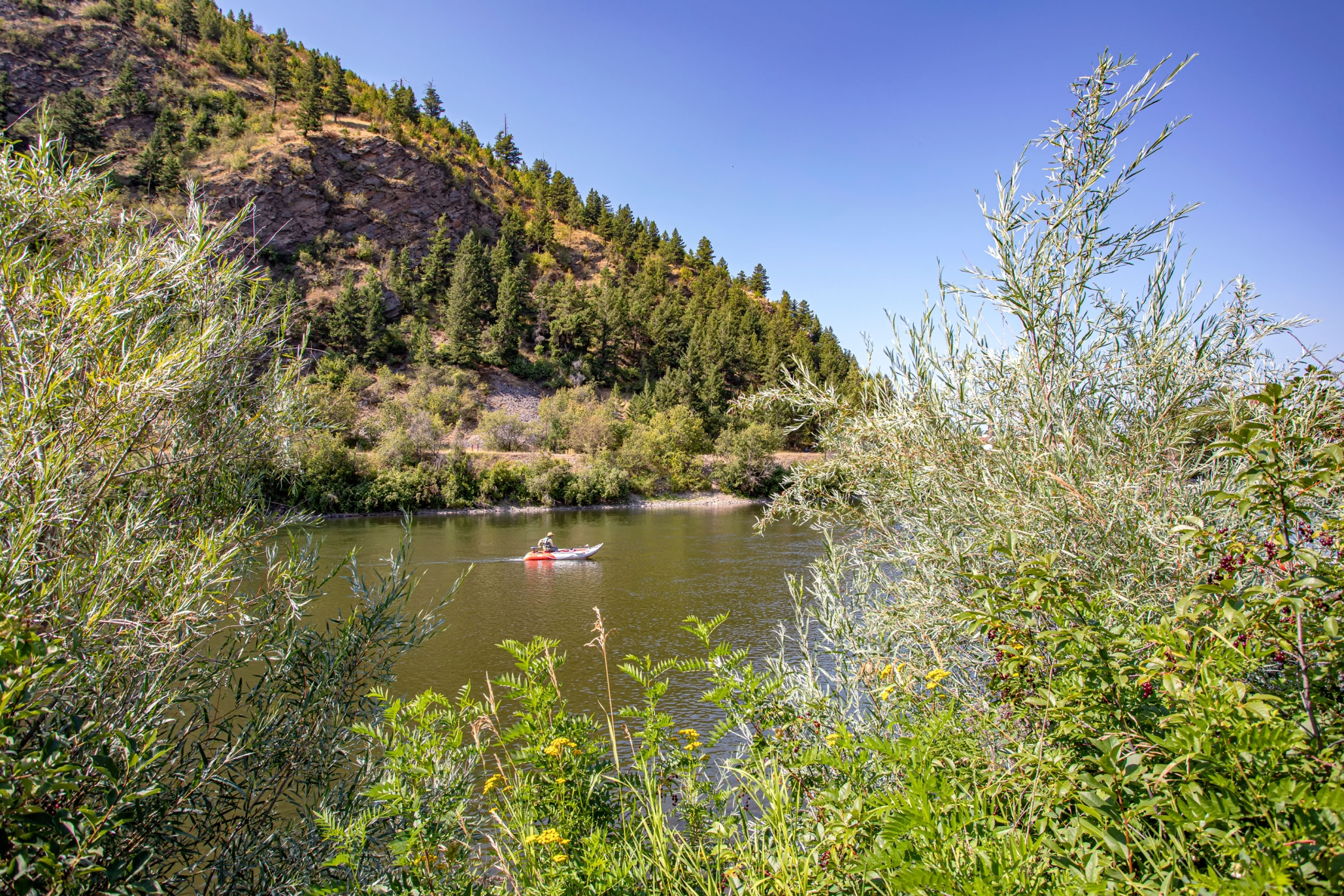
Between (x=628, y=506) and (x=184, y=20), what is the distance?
7212cm

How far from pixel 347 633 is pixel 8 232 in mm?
2868

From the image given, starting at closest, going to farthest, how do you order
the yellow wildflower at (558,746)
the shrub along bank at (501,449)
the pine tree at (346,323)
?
the yellow wildflower at (558,746)
the shrub along bank at (501,449)
the pine tree at (346,323)

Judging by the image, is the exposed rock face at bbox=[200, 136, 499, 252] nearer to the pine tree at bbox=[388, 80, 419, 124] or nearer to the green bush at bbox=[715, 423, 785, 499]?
the pine tree at bbox=[388, 80, 419, 124]

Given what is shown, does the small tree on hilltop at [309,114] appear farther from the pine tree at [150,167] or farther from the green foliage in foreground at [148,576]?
the green foliage in foreground at [148,576]

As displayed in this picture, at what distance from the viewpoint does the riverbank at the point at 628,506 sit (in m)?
38.8

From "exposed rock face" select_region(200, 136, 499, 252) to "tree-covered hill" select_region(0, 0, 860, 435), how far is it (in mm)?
193

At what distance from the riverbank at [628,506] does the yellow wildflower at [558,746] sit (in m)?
36.8

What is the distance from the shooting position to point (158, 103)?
60031 millimetres

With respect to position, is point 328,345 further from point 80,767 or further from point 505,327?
point 80,767

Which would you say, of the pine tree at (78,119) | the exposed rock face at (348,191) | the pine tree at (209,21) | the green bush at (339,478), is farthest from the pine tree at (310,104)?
the green bush at (339,478)

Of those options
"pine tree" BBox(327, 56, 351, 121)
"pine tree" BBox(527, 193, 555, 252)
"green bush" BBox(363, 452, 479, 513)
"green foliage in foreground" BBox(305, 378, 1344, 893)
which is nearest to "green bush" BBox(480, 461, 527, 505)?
"green bush" BBox(363, 452, 479, 513)

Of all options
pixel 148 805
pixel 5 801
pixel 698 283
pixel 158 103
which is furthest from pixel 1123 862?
pixel 698 283

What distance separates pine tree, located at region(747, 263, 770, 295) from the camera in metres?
108

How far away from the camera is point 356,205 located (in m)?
68.5
